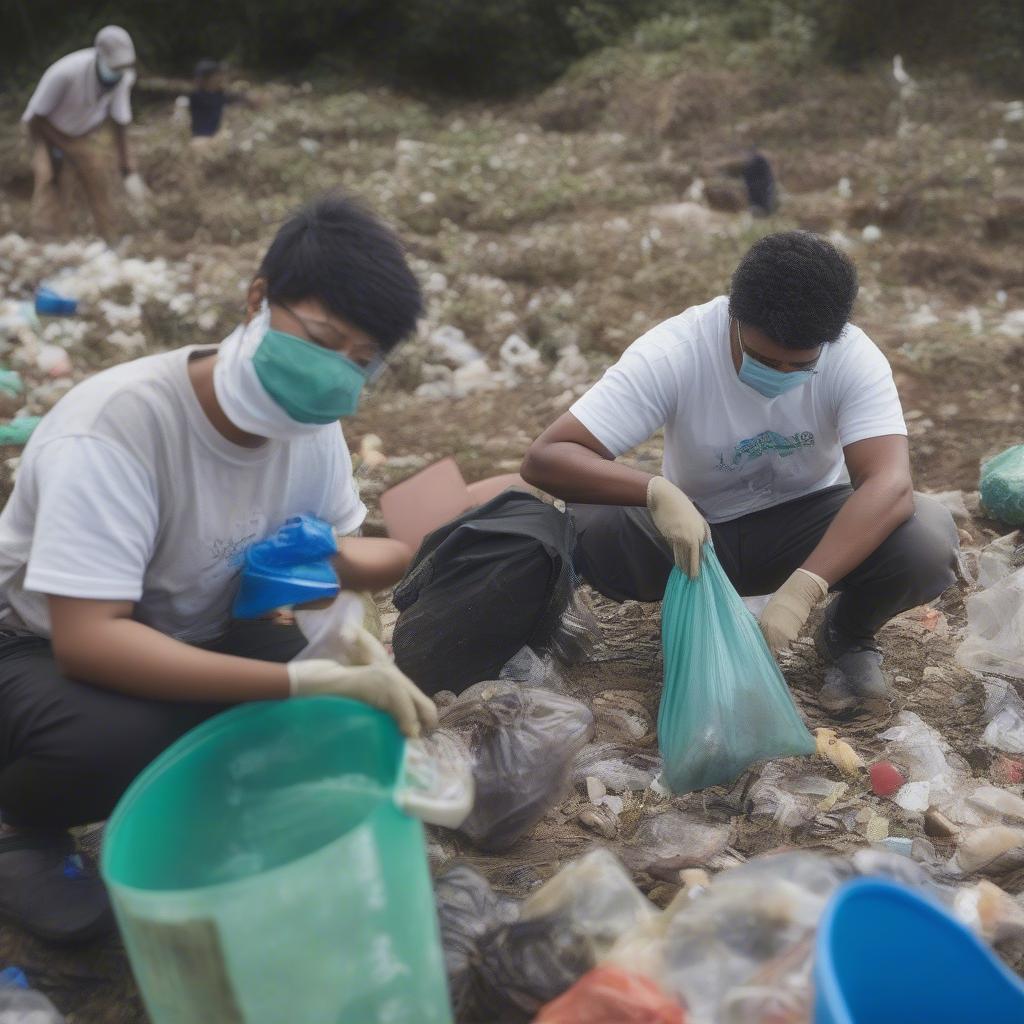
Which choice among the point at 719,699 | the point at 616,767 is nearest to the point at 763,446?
the point at 719,699

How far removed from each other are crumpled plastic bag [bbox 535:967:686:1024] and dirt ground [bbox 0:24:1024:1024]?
496 mm

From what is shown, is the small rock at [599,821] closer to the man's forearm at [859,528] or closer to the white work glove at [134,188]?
the man's forearm at [859,528]

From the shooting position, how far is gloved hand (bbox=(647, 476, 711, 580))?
2.21 metres

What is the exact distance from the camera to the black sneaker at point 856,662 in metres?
2.57

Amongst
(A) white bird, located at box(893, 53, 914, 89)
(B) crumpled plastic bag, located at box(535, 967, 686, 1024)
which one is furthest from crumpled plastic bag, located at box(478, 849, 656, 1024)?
(A) white bird, located at box(893, 53, 914, 89)

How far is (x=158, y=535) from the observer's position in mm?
1724

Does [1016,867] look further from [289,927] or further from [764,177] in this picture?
[764,177]

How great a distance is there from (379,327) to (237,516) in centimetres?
39

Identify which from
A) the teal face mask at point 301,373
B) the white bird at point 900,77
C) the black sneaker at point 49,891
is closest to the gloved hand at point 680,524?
the teal face mask at point 301,373

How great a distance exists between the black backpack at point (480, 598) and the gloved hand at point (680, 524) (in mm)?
237

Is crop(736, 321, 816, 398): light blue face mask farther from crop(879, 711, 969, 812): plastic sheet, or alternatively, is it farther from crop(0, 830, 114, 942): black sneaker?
crop(0, 830, 114, 942): black sneaker

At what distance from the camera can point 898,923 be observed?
1218 millimetres

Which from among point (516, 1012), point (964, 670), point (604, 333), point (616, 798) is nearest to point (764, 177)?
point (604, 333)

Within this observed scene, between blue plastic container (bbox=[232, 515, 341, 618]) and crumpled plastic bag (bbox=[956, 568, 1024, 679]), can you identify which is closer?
blue plastic container (bbox=[232, 515, 341, 618])
